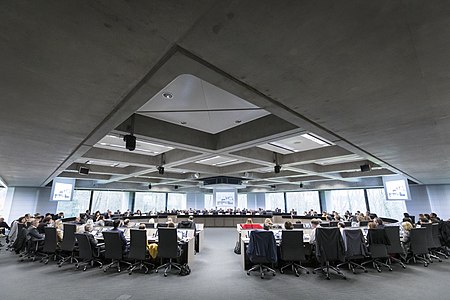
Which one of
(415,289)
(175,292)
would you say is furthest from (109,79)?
(415,289)

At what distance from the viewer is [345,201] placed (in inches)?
653

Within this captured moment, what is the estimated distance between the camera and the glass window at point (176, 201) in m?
22.2

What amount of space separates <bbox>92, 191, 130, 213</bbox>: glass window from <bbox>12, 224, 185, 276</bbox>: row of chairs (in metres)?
11.2

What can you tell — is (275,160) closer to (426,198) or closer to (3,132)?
(3,132)

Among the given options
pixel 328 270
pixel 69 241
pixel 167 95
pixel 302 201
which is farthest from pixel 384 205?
pixel 69 241

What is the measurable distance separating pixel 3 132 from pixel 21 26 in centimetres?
318

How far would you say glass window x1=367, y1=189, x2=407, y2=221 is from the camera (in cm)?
1324

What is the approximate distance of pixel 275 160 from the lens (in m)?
7.78

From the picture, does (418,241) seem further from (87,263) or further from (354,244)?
(87,263)

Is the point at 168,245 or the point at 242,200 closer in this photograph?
the point at 168,245

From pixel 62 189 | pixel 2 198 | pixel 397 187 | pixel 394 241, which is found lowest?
pixel 394 241

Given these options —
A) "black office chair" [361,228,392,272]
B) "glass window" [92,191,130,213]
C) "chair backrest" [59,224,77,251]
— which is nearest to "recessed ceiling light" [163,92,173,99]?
"chair backrest" [59,224,77,251]

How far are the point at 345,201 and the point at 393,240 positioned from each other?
12022 mm

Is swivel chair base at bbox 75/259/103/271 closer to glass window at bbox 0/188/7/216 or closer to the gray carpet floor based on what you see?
the gray carpet floor
